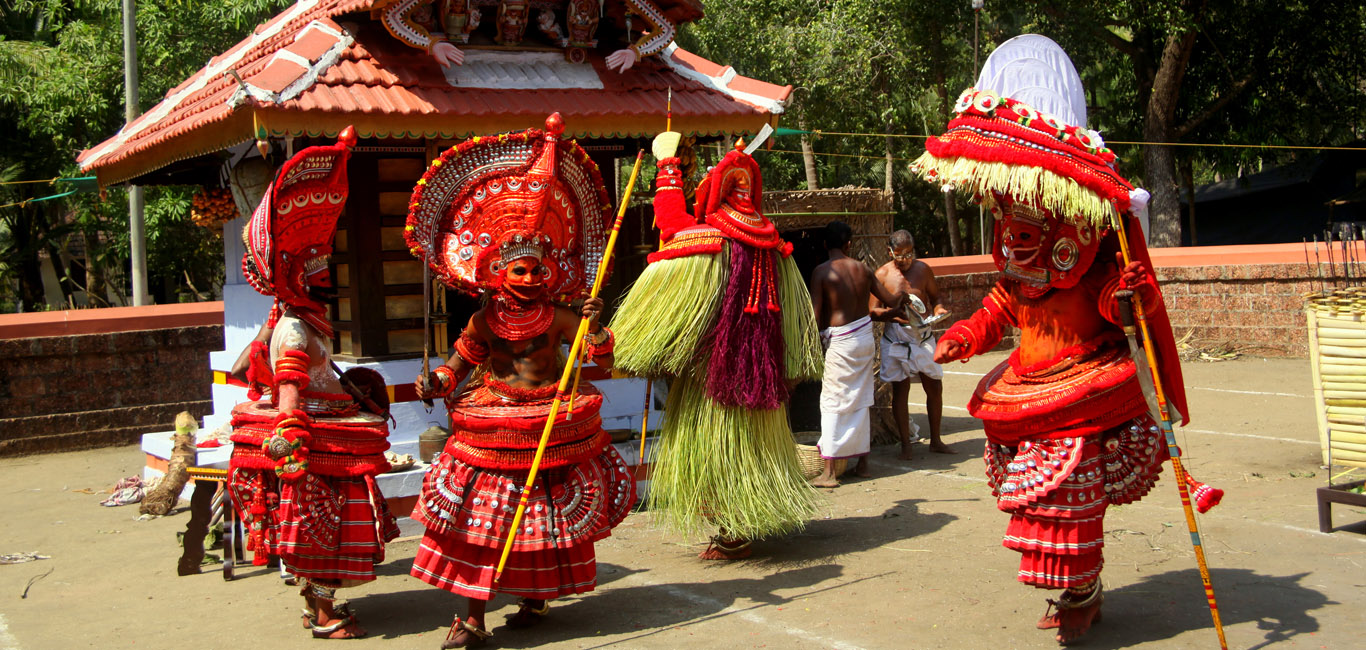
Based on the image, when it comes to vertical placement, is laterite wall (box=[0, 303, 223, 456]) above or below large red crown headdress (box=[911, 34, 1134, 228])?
below

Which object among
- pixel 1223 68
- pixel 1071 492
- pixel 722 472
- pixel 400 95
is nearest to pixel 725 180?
pixel 722 472

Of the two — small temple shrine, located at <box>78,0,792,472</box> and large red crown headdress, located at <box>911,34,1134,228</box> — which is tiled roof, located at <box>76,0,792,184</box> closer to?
small temple shrine, located at <box>78,0,792,472</box>

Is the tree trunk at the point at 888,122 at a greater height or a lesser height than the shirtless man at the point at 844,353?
greater

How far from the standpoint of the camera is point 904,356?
8.78m

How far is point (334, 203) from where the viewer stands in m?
5.22

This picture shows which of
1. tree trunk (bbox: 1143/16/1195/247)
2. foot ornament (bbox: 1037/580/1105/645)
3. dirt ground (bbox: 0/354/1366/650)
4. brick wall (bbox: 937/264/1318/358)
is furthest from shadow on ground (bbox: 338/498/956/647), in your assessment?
tree trunk (bbox: 1143/16/1195/247)

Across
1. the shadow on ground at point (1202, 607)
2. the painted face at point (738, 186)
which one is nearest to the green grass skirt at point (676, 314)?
the painted face at point (738, 186)

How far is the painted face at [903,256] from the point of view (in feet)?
28.9

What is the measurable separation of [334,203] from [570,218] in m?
1.11

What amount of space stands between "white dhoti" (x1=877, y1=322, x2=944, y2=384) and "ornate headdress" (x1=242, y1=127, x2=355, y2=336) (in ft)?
16.0

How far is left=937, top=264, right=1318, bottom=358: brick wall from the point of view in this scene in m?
13.4

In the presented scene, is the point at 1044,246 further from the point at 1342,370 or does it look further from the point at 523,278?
the point at 1342,370

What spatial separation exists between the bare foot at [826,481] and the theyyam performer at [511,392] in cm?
Result: 299

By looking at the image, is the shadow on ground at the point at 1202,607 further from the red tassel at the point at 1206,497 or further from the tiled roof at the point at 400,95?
the tiled roof at the point at 400,95
